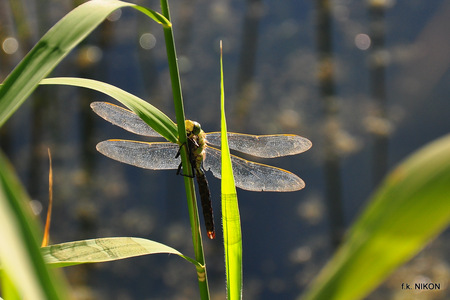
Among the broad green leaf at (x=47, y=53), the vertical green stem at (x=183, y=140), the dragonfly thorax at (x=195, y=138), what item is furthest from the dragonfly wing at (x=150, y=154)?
the broad green leaf at (x=47, y=53)

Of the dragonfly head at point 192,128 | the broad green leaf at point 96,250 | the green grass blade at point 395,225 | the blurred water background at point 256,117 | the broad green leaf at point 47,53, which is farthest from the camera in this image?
the blurred water background at point 256,117

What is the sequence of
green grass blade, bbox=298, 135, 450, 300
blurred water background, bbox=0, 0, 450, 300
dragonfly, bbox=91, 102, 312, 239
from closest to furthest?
green grass blade, bbox=298, 135, 450, 300, dragonfly, bbox=91, 102, 312, 239, blurred water background, bbox=0, 0, 450, 300

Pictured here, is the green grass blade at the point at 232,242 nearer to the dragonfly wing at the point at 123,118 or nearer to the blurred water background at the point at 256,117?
the dragonfly wing at the point at 123,118

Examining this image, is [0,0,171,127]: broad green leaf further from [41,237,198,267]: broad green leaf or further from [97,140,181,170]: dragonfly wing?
[97,140,181,170]: dragonfly wing

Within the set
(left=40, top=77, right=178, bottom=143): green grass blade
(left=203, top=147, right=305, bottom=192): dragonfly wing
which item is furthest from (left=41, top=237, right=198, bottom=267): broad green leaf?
(left=203, top=147, right=305, bottom=192): dragonfly wing

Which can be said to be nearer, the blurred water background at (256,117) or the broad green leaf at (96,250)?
the broad green leaf at (96,250)

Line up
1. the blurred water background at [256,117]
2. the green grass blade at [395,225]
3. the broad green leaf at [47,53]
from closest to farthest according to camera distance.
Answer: the green grass blade at [395,225]
the broad green leaf at [47,53]
the blurred water background at [256,117]
